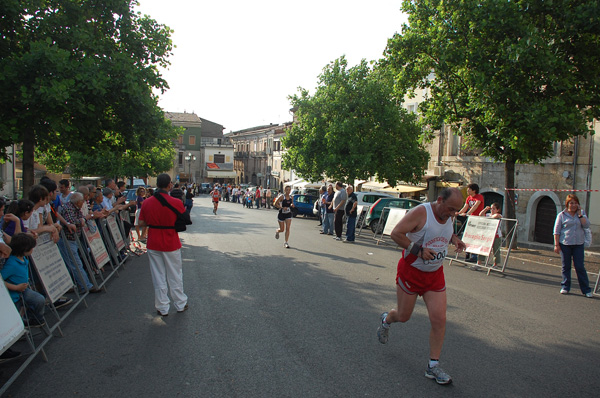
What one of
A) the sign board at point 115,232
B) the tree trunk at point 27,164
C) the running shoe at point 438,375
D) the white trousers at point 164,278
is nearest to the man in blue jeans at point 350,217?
the sign board at point 115,232

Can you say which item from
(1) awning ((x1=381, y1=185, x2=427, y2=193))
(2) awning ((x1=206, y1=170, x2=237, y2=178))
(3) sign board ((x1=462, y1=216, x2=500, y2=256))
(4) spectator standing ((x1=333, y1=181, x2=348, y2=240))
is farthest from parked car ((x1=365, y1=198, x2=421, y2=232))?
(2) awning ((x1=206, y1=170, x2=237, y2=178))

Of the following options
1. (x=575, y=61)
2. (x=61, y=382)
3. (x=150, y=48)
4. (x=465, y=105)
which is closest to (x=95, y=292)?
(x=61, y=382)

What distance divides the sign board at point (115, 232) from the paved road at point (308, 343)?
3.19 ft

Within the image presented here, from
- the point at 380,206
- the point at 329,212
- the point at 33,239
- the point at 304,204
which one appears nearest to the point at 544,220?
the point at 380,206

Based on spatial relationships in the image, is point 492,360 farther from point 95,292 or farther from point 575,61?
point 575,61

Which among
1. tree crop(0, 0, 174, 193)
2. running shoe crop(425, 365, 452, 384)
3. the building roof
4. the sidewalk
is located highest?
the building roof

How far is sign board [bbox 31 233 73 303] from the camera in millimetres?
5281

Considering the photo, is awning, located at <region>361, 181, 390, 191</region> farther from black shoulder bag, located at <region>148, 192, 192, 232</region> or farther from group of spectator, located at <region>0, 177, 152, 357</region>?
black shoulder bag, located at <region>148, 192, 192, 232</region>

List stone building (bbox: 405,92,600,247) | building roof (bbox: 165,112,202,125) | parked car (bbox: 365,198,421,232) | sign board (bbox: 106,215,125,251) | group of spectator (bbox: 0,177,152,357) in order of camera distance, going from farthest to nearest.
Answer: building roof (bbox: 165,112,202,125) < parked car (bbox: 365,198,421,232) < stone building (bbox: 405,92,600,247) < sign board (bbox: 106,215,125,251) < group of spectator (bbox: 0,177,152,357)

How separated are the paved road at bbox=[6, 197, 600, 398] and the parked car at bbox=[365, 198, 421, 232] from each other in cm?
983

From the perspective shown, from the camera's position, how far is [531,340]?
5.62 meters

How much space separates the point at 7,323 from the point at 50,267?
1.62 m

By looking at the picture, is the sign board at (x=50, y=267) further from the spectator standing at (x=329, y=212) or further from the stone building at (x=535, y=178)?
the stone building at (x=535, y=178)

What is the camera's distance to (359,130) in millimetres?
27172
